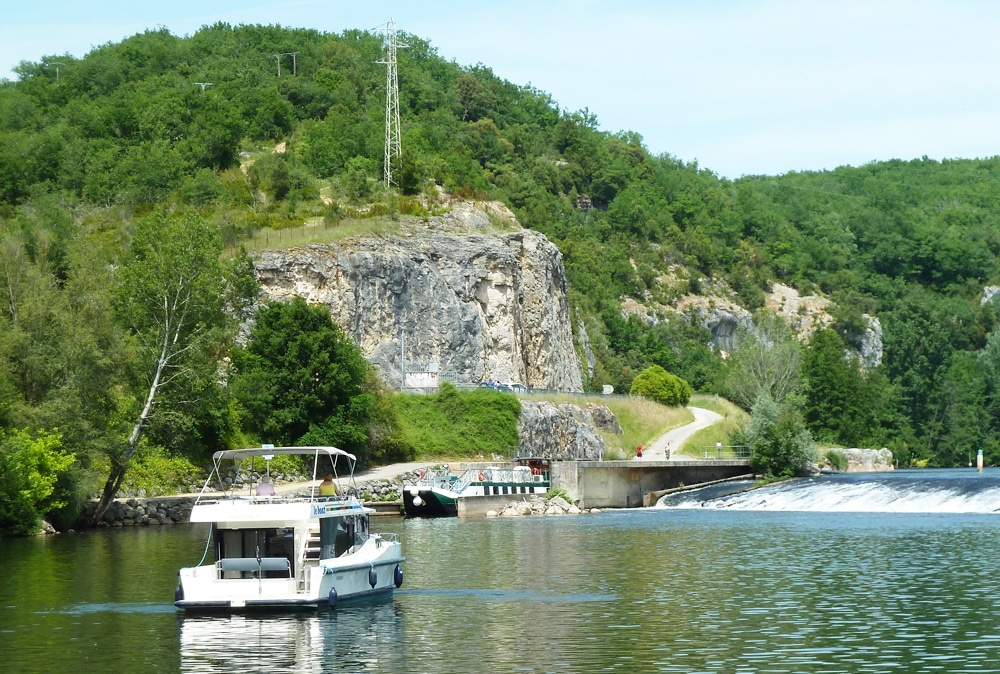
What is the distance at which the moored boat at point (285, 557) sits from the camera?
28.4 m

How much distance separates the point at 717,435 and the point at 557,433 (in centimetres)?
1804

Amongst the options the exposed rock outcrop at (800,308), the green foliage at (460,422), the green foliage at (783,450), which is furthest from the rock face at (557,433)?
the exposed rock outcrop at (800,308)

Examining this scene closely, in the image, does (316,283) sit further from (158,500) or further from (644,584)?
(644,584)

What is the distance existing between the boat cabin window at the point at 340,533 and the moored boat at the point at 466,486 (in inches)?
1147

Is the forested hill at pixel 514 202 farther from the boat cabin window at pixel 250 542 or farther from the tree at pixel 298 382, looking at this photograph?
the boat cabin window at pixel 250 542

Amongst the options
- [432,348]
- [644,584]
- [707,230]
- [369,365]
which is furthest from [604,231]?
[644,584]

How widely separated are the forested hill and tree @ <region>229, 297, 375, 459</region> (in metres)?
10.9

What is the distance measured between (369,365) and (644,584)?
140ft

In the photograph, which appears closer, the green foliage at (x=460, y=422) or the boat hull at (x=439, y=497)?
the boat hull at (x=439, y=497)

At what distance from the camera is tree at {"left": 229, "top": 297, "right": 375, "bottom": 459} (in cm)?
6644

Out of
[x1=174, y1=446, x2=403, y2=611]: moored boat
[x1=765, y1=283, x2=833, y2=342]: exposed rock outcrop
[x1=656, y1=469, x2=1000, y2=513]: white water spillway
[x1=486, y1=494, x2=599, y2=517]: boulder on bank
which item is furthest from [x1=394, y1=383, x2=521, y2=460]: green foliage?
[x1=765, y1=283, x2=833, y2=342]: exposed rock outcrop

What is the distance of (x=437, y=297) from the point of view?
83500 mm

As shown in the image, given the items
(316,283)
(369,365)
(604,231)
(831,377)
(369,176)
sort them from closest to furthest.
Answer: (369,365)
(316,283)
(369,176)
(831,377)
(604,231)

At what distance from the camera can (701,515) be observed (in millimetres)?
61219
